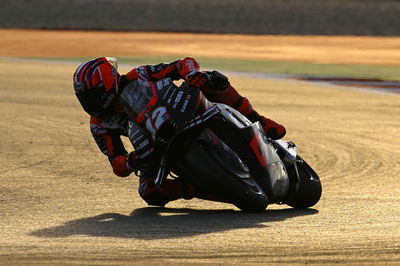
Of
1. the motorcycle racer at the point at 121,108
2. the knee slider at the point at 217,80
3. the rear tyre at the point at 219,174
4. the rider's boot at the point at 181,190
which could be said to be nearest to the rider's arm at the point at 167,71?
the motorcycle racer at the point at 121,108

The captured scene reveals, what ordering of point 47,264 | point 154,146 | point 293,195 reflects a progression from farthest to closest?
point 293,195 → point 154,146 → point 47,264

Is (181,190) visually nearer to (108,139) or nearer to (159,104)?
(108,139)

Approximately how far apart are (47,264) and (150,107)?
2.00 metres

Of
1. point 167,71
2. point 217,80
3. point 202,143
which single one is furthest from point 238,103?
point 202,143

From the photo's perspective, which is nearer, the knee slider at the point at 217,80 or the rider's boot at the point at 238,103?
the knee slider at the point at 217,80

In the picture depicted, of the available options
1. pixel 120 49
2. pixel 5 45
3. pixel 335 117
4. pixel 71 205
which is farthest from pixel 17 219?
pixel 5 45

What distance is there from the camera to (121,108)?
755 cm

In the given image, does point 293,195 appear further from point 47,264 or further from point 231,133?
point 47,264

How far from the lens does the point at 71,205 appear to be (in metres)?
8.11

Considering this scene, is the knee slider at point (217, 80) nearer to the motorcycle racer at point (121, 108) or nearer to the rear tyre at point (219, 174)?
the motorcycle racer at point (121, 108)

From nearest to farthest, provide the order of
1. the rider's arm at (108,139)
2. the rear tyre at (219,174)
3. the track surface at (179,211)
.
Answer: the track surface at (179,211)
the rear tyre at (219,174)
the rider's arm at (108,139)

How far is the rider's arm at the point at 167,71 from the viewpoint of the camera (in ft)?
24.6

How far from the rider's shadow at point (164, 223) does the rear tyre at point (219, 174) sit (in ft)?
0.65

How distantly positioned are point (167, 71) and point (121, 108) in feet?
1.65
